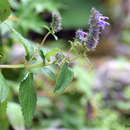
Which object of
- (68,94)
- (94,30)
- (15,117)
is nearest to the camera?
(94,30)

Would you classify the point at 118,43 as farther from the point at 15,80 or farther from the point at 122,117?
the point at 15,80

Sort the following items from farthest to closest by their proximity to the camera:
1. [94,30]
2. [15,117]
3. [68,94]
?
1. [68,94]
2. [15,117]
3. [94,30]

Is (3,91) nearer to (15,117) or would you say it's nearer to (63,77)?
(63,77)

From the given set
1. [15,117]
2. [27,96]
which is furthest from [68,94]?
[27,96]

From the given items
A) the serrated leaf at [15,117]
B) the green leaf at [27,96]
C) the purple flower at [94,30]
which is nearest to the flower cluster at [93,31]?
the purple flower at [94,30]

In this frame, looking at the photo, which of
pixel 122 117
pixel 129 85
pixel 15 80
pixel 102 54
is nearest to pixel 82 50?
pixel 15 80

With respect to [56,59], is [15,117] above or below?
below
